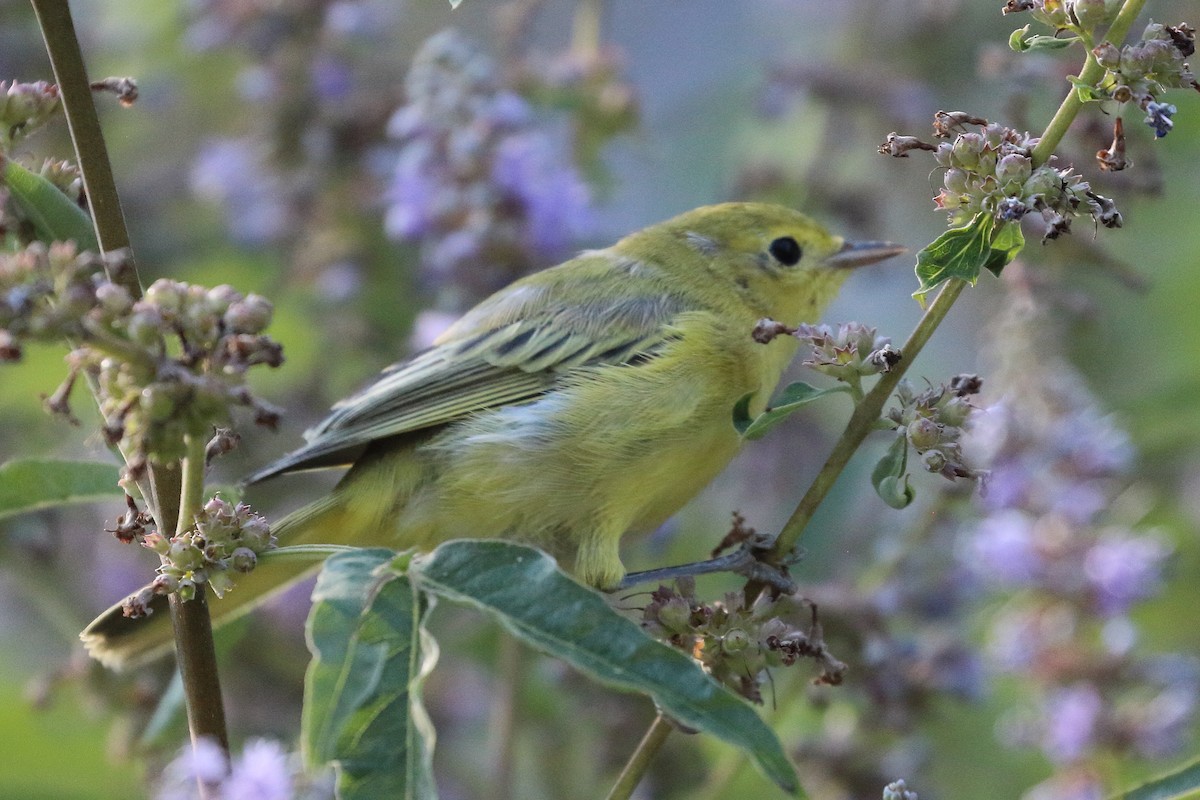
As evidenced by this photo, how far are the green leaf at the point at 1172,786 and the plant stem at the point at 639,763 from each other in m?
0.77

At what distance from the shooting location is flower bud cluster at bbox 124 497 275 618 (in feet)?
5.88

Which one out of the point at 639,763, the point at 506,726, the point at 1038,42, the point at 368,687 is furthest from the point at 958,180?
the point at 506,726

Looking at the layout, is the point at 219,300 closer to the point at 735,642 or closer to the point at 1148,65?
the point at 735,642

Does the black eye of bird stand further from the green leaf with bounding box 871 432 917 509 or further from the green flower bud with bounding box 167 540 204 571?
the green flower bud with bounding box 167 540 204 571

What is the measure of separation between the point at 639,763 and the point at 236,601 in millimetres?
1493

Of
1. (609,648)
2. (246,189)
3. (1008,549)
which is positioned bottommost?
(609,648)

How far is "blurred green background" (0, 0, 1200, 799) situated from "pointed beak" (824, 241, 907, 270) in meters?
0.44

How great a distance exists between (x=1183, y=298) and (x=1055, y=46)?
3143mm

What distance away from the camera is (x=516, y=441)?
352 cm

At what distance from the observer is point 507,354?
379 cm

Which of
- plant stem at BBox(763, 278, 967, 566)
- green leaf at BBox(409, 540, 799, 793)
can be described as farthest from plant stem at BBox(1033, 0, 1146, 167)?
green leaf at BBox(409, 540, 799, 793)

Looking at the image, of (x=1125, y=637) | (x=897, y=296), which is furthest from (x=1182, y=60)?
(x=897, y=296)

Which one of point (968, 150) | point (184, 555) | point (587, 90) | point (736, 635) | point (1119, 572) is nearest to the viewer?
point (184, 555)

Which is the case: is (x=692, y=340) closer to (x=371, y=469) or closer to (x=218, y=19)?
(x=371, y=469)
